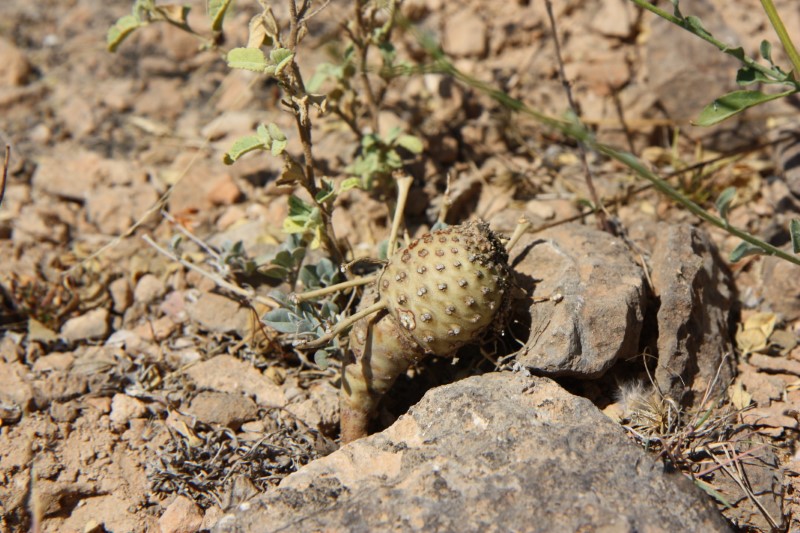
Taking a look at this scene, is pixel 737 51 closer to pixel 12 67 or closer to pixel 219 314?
pixel 219 314

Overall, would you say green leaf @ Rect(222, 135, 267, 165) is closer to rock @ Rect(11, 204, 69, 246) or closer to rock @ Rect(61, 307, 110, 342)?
rock @ Rect(61, 307, 110, 342)

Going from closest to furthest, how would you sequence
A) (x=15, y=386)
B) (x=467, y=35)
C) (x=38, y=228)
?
(x=15, y=386)
(x=38, y=228)
(x=467, y=35)

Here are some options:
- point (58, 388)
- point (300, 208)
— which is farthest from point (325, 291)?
point (58, 388)

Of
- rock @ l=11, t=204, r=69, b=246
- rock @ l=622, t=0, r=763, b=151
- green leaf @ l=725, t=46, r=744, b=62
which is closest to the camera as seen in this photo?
green leaf @ l=725, t=46, r=744, b=62

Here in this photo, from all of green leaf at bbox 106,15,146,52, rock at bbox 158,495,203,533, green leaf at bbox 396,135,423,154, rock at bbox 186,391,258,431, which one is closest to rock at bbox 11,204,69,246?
green leaf at bbox 106,15,146,52

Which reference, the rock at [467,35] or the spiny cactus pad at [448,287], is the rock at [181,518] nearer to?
the spiny cactus pad at [448,287]

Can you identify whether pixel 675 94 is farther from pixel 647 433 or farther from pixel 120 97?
pixel 120 97

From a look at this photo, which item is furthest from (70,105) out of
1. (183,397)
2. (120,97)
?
(183,397)
